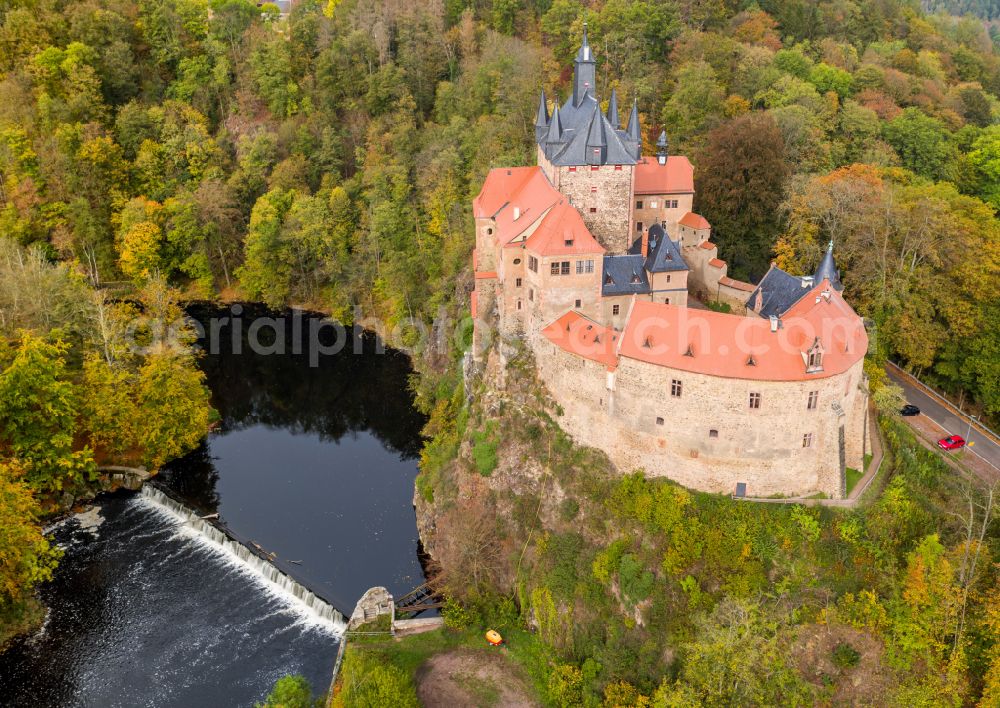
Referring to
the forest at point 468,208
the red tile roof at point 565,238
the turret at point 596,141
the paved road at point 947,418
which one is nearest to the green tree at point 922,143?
the forest at point 468,208

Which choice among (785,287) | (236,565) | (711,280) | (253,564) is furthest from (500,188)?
(236,565)

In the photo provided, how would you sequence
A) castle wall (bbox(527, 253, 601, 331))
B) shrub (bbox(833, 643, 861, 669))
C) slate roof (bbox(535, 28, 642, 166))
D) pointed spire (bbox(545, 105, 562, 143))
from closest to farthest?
1. shrub (bbox(833, 643, 861, 669))
2. castle wall (bbox(527, 253, 601, 331))
3. slate roof (bbox(535, 28, 642, 166))
4. pointed spire (bbox(545, 105, 562, 143))

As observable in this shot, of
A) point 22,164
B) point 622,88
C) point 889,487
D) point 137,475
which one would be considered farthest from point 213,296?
point 889,487

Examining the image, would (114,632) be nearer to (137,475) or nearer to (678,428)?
(137,475)

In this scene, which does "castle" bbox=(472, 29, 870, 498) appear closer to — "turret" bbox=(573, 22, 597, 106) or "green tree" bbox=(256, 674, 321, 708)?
"turret" bbox=(573, 22, 597, 106)

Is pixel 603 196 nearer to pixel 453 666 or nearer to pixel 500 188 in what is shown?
pixel 500 188

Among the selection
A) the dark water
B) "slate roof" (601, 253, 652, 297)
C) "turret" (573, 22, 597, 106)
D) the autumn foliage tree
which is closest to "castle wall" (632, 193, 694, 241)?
the autumn foliage tree

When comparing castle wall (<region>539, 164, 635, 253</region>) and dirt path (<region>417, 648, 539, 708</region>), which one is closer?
dirt path (<region>417, 648, 539, 708</region>)
